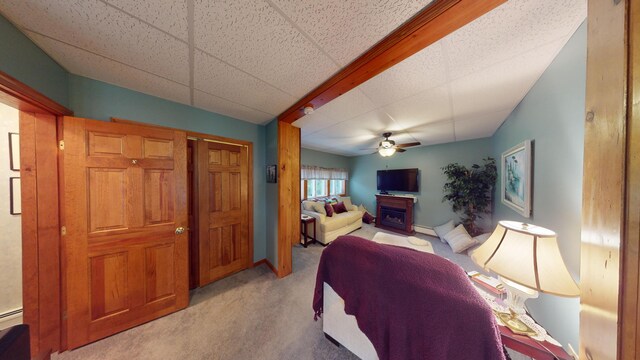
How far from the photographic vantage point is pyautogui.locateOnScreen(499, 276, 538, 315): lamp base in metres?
0.97

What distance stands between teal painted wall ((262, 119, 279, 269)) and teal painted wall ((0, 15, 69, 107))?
174 cm

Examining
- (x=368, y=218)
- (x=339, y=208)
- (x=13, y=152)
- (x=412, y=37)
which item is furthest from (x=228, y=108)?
(x=368, y=218)

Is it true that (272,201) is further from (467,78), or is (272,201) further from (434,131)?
(434,131)

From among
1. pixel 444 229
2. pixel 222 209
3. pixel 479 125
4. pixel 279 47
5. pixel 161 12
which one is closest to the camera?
pixel 161 12

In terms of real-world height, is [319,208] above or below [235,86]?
below

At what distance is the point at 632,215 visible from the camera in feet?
1.20

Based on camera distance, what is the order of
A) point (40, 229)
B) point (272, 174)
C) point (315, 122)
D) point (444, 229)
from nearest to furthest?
point (40, 229) → point (272, 174) → point (315, 122) → point (444, 229)

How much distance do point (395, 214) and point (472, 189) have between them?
1643mm

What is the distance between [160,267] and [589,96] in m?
2.86

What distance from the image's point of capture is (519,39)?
107cm

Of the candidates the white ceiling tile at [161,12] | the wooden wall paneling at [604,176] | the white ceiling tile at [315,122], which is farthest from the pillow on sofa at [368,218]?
the white ceiling tile at [161,12]

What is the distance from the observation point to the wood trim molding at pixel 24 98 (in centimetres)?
95

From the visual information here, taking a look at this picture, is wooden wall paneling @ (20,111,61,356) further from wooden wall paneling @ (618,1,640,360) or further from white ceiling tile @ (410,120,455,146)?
white ceiling tile @ (410,120,455,146)

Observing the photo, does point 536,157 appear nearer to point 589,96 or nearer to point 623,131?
point 589,96
